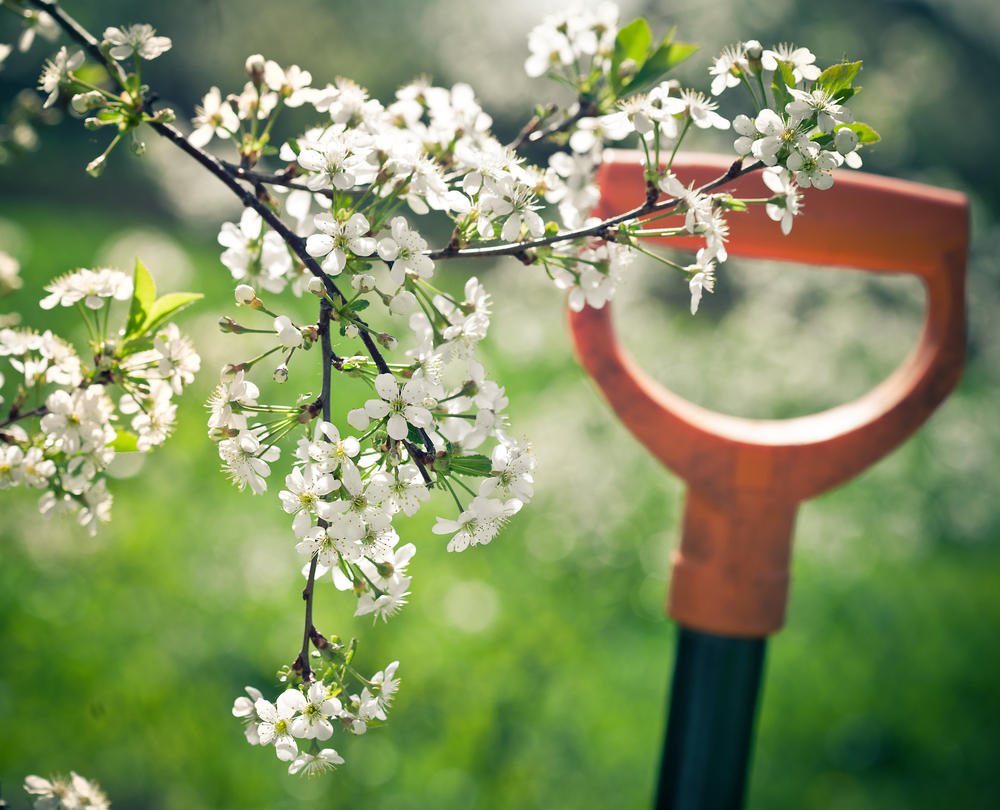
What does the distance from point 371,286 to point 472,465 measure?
11 centimetres

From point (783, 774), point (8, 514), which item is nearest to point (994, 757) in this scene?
point (783, 774)

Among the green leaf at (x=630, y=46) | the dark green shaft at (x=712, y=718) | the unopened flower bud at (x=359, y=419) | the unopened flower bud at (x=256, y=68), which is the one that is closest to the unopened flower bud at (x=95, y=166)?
the unopened flower bud at (x=256, y=68)

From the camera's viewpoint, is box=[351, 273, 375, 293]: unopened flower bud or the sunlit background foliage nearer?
box=[351, 273, 375, 293]: unopened flower bud

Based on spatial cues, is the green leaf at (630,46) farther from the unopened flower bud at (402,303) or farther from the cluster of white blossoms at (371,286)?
the unopened flower bud at (402,303)

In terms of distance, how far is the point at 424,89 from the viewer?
55 centimetres

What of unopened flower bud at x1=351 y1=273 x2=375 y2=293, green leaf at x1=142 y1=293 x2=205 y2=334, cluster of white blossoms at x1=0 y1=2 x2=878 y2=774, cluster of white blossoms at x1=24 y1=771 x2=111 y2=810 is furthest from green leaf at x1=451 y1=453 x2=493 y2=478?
cluster of white blossoms at x1=24 y1=771 x2=111 y2=810

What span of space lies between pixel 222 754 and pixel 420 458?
0.99 m

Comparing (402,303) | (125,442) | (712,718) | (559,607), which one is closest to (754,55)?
(402,303)

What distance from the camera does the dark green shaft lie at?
75 centimetres

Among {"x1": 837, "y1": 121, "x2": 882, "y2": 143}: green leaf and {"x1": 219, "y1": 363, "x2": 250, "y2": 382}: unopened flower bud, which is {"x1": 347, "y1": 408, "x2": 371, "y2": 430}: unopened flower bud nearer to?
{"x1": 219, "y1": 363, "x2": 250, "y2": 382}: unopened flower bud

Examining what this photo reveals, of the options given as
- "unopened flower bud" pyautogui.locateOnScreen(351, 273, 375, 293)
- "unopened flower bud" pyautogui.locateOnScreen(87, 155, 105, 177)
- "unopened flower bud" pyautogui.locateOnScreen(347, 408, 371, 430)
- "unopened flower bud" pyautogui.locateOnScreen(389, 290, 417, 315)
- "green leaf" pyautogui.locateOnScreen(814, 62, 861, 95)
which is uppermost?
"green leaf" pyautogui.locateOnScreen(814, 62, 861, 95)

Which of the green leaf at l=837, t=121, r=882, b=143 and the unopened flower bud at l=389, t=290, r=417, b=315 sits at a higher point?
the green leaf at l=837, t=121, r=882, b=143

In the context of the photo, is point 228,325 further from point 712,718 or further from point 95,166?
point 712,718

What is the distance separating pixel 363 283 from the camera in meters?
0.39
